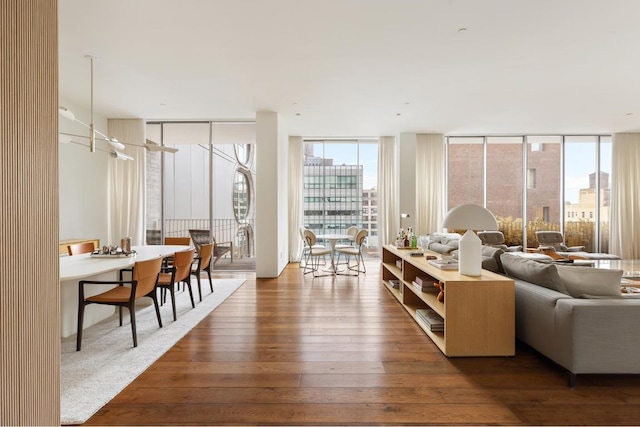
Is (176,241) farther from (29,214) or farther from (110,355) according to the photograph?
(29,214)

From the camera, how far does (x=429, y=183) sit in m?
7.21

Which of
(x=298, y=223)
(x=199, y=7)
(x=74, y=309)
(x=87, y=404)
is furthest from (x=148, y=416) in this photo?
(x=298, y=223)

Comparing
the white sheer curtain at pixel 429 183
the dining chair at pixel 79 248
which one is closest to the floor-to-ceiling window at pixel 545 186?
the white sheer curtain at pixel 429 183

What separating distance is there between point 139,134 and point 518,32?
630cm

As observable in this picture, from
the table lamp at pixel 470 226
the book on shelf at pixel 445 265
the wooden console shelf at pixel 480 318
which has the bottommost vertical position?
the wooden console shelf at pixel 480 318

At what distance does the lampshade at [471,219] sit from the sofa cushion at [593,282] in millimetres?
634

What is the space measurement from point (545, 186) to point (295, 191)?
5.77m

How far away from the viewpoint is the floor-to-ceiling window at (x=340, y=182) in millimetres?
7715

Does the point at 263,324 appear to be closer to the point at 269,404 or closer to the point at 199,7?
the point at 269,404

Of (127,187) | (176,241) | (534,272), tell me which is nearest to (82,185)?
(127,187)

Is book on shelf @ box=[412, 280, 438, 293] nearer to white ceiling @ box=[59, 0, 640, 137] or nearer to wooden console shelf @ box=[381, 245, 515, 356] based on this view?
wooden console shelf @ box=[381, 245, 515, 356]

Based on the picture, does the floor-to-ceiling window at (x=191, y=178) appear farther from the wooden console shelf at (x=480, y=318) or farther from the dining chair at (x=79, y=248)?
the wooden console shelf at (x=480, y=318)

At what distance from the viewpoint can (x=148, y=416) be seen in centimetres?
184

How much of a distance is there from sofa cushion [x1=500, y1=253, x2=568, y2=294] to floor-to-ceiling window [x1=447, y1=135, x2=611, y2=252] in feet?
15.7
